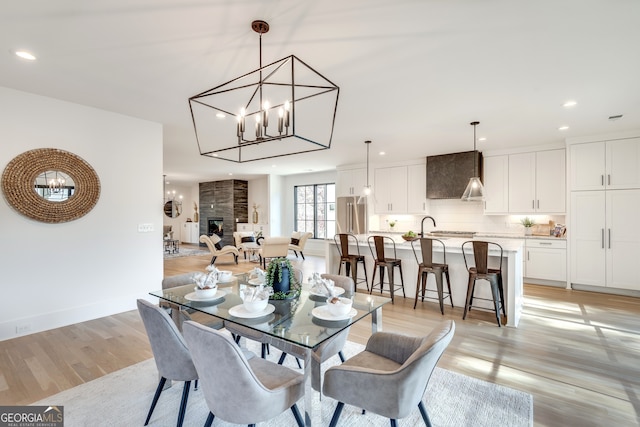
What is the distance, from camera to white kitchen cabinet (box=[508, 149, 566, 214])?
5.46 meters

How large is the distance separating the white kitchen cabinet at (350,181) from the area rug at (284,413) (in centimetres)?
587

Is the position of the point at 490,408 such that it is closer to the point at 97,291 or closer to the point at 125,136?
the point at 97,291

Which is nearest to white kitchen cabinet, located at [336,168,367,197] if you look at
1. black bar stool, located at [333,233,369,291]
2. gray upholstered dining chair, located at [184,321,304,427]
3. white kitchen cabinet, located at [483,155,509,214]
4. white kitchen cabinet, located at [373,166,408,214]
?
white kitchen cabinet, located at [373,166,408,214]

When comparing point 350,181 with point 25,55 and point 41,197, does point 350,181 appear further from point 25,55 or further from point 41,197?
point 25,55

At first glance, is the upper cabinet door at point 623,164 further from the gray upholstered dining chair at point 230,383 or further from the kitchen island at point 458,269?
the gray upholstered dining chair at point 230,383

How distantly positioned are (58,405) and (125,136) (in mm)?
3211

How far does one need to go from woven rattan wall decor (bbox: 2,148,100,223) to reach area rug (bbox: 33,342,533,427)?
6.97 ft

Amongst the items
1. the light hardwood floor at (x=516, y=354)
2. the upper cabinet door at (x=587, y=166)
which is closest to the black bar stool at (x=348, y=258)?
the light hardwood floor at (x=516, y=354)

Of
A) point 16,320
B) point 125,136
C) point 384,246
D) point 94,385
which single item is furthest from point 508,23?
point 16,320

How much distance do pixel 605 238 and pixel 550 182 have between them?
1.25 metres

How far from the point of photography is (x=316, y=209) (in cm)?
1013

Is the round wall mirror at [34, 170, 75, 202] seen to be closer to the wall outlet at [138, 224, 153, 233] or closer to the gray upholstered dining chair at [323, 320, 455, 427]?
the wall outlet at [138, 224, 153, 233]

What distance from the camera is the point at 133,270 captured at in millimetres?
4141

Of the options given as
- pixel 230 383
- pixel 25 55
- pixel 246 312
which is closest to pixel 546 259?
pixel 246 312
